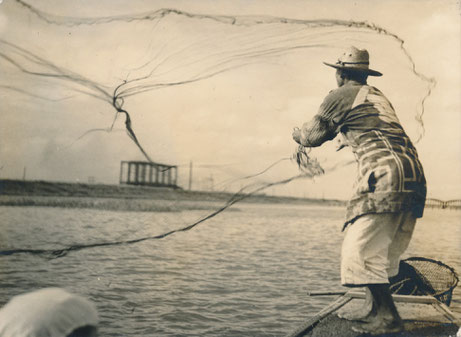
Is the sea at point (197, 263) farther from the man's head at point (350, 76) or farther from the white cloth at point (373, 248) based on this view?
the man's head at point (350, 76)

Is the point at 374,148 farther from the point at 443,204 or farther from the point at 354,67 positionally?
the point at 443,204

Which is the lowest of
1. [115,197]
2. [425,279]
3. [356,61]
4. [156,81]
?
[425,279]

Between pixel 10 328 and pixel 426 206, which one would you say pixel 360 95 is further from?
pixel 10 328

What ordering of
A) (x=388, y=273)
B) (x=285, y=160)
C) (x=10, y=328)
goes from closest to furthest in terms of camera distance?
1. (x=10, y=328)
2. (x=388, y=273)
3. (x=285, y=160)

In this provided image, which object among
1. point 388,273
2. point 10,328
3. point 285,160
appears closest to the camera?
point 10,328

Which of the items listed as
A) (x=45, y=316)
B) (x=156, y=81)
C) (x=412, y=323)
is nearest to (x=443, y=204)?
(x=412, y=323)

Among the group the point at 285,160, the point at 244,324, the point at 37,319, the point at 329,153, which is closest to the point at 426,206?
the point at 329,153

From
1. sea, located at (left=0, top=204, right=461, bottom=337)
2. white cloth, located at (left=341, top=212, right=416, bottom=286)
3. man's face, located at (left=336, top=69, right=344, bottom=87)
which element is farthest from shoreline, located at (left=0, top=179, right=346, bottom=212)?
man's face, located at (left=336, top=69, right=344, bottom=87)
